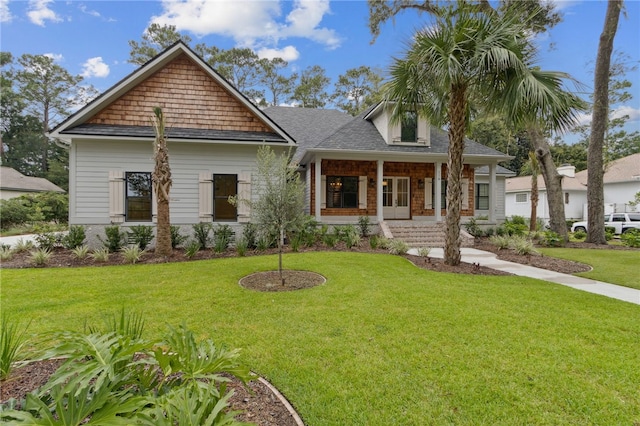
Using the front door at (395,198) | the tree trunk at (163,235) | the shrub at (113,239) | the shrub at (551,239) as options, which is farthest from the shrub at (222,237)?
the shrub at (551,239)

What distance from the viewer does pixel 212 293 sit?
208 inches

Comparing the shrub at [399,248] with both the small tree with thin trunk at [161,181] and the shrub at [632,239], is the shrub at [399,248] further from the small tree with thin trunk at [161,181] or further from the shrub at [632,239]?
the shrub at [632,239]

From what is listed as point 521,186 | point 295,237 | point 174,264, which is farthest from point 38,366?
point 521,186

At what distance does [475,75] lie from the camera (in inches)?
266

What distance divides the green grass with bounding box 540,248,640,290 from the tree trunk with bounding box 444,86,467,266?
3.00 metres

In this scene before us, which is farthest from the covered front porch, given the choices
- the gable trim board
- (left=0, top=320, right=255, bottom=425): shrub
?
(left=0, top=320, right=255, bottom=425): shrub

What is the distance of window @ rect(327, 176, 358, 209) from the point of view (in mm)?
14016

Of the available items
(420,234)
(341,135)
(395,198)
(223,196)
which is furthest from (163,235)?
(395,198)

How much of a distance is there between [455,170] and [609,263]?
18.2ft

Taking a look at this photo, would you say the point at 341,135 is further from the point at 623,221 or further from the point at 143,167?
the point at 623,221

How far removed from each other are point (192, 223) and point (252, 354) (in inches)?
321

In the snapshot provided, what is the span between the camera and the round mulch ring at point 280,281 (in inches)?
224

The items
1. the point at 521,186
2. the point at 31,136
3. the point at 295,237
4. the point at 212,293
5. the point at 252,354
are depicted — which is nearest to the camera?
the point at 252,354

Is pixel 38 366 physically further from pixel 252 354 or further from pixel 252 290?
pixel 252 290
